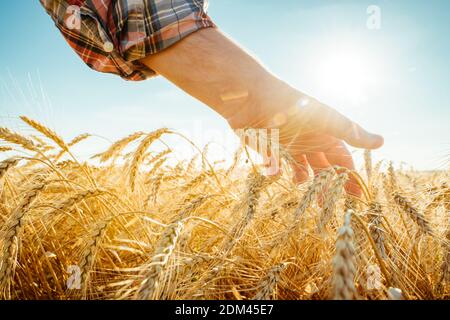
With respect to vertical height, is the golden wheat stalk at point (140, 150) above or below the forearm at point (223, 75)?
below

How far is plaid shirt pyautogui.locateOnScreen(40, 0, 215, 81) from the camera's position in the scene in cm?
158

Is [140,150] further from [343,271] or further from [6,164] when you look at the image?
[343,271]

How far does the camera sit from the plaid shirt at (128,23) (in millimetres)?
1576

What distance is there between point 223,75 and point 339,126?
754 mm

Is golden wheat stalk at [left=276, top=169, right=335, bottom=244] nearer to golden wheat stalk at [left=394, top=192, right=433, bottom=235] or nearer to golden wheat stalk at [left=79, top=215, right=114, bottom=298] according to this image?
golden wheat stalk at [left=394, top=192, right=433, bottom=235]

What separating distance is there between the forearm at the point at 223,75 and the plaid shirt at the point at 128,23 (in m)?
0.08

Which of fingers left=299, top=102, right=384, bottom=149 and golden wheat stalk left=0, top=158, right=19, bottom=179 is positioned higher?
golden wheat stalk left=0, top=158, right=19, bottom=179

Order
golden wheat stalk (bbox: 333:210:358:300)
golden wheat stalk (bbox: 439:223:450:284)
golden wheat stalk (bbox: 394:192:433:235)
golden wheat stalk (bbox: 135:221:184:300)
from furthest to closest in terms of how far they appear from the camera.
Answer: golden wheat stalk (bbox: 394:192:433:235) < golden wheat stalk (bbox: 439:223:450:284) < golden wheat stalk (bbox: 135:221:184:300) < golden wheat stalk (bbox: 333:210:358:300)

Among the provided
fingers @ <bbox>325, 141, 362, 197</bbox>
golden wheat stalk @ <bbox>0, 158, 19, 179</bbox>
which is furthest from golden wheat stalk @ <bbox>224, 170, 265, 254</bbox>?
fingers @ <bbox>325, 141, 362, 197</bbox>

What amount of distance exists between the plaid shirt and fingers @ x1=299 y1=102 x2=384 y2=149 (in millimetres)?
821

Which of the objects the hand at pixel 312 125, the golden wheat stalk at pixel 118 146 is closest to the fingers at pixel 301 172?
the hand at pixel 312 125

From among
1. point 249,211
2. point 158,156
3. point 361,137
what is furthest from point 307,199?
point 158,156

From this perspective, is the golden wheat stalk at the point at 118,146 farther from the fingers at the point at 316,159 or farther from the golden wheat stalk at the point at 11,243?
the fingers at the point at 316,159
